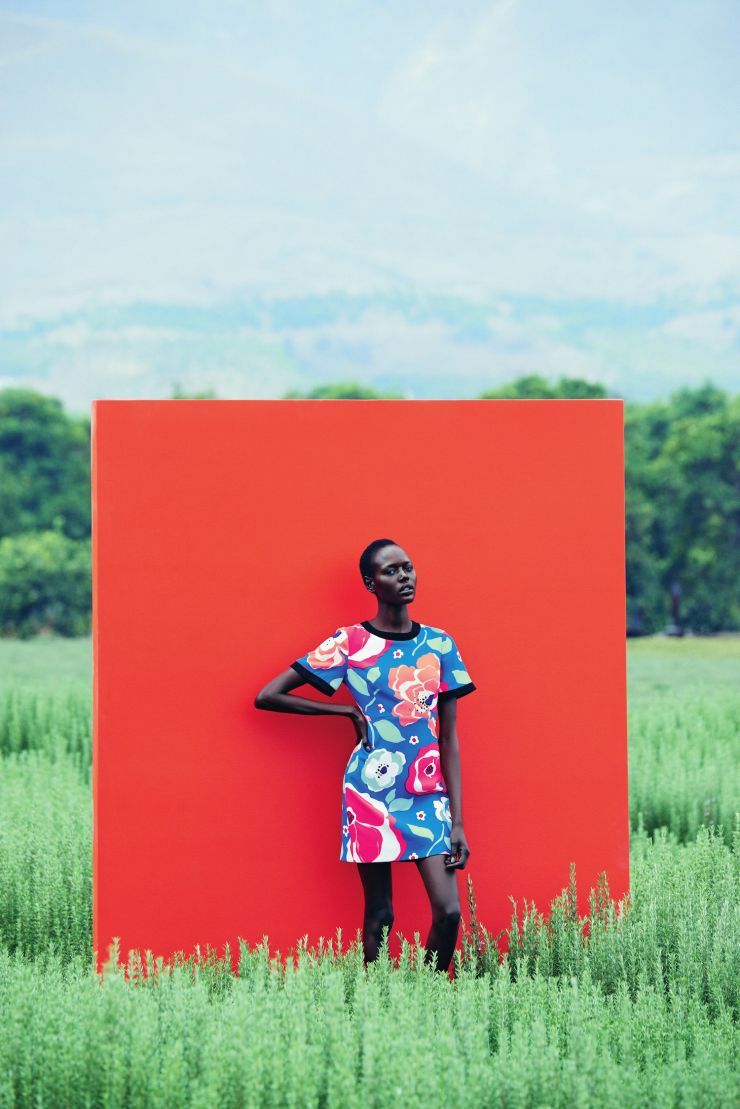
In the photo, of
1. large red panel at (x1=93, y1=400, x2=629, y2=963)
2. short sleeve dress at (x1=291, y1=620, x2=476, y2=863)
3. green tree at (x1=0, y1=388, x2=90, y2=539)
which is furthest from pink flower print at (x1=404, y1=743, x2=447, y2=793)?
green tree at (x1=0, y1=388, x2=90, y2=539)

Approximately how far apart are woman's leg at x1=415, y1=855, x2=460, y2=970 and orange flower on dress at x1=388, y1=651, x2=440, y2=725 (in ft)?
1.64

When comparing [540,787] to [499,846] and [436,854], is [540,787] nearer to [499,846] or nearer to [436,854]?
[499,846]

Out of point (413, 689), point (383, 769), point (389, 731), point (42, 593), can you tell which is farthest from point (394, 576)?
point (42, 593)

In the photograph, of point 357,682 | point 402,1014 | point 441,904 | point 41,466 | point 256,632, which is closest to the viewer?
point 402,1014

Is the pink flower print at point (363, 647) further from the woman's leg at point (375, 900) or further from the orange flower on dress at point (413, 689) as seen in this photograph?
the woman's leg at point (375, 900)

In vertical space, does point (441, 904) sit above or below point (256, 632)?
below

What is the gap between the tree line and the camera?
29734 mm

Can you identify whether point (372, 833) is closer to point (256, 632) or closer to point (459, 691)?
point (459, 691)

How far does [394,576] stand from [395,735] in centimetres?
56

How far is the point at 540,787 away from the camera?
566 cm

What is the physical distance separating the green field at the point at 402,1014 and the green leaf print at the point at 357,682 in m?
0.87

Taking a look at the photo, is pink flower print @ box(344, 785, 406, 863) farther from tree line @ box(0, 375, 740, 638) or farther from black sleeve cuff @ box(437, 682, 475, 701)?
tree line @ box(0, 375, 740, 638)

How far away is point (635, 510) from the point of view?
31719 mm

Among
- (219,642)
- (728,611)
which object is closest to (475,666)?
(219,642)
